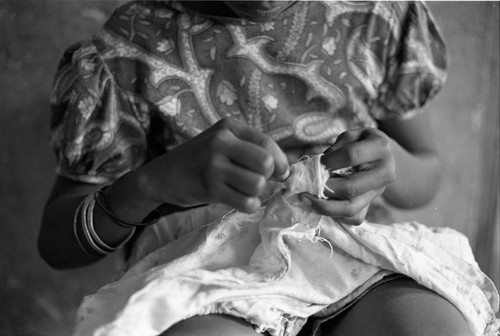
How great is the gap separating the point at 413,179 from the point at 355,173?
0.21m

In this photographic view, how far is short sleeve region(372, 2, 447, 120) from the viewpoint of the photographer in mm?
738

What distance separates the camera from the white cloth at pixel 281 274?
1.77 feet

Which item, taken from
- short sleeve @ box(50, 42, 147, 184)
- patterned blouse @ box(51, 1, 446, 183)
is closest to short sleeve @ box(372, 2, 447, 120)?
patterned blouse @ box(51, 1, 446, 183)

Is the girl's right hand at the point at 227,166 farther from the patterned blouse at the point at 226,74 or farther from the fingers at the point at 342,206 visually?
the patterned blouse at the point at 226,74

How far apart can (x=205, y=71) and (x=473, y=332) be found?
384mm

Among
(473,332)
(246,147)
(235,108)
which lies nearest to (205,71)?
(235,108)

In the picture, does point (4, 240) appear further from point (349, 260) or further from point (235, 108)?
point (349, 260)

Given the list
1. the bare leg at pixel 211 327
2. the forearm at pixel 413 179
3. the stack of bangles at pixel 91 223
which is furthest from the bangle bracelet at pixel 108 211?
the forearm at pixel 413 179

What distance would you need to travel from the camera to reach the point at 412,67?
0.74m

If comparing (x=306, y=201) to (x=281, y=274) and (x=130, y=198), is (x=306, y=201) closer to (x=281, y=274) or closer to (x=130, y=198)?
(x=281, y=274)

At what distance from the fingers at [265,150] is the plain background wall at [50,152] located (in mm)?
445

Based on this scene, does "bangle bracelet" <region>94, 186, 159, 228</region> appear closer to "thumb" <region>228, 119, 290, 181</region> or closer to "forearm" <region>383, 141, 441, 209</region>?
"thumb" <region>228, 119, 290, 181</region>

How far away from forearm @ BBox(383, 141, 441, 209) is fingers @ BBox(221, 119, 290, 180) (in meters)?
0.21

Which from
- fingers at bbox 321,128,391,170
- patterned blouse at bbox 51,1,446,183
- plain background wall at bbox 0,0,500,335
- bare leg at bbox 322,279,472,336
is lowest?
plain background wall at bbox 0,0,500,335
